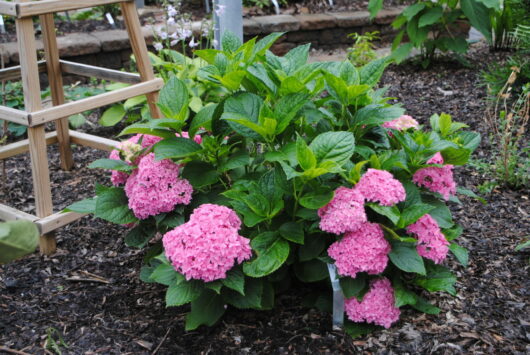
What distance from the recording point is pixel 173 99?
6.77 feet

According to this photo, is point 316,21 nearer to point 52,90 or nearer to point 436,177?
point 52,90

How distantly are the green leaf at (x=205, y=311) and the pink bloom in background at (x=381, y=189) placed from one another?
59 cm

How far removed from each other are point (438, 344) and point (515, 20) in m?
3.69

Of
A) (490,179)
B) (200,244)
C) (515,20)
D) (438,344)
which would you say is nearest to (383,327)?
(438,344)

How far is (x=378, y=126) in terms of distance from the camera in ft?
7.20

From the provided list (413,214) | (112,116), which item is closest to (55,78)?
(112,116)

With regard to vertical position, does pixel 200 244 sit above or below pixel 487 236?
above

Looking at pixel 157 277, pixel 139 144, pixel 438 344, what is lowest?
pixel 438 344

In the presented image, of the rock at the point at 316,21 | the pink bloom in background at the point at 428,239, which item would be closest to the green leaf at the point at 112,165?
the pink bloom in background at the point at 428,239

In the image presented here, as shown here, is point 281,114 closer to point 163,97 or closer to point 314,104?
point 314,104

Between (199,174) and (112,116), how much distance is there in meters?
2.04

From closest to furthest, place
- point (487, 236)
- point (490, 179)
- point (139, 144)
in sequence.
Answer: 1. point (139, 144)
2. point (487, 236)
3. point (490, 179)

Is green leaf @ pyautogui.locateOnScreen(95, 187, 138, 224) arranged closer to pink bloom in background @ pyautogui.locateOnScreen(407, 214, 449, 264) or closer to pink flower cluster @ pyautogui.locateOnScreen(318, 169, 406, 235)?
pink flower cluster @ pyautogui.locateOnScreen(318, 169, 406, 235)

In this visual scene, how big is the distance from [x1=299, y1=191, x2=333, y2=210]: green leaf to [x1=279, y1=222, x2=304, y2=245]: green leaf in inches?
4.0
